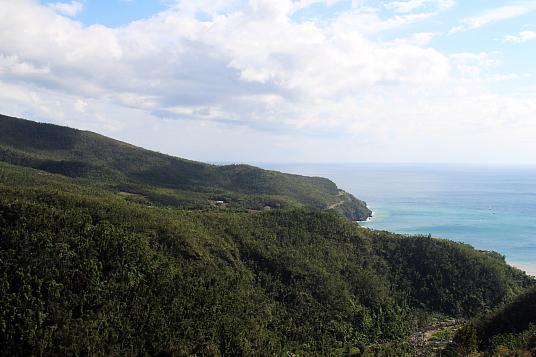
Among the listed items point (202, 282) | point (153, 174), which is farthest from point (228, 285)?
point (153, 174)

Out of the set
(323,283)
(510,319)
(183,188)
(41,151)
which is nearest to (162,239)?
(323,283)

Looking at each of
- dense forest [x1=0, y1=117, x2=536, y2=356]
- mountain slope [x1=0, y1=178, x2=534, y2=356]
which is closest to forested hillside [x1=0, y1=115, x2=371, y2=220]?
dense forest [x1=0, y1=117, x2=536, y2=356]

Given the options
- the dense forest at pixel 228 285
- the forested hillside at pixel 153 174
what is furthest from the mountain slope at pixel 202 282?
the forested hillside at pixel 153 174

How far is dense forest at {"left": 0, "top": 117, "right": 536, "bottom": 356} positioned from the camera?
41656 mm

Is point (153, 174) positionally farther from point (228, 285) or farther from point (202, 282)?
point (202, 282)

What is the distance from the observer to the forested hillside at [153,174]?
400 ft

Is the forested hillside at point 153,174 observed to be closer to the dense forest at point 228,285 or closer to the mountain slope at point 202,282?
the dense forest at point 228,285

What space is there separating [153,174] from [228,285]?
109438 mm

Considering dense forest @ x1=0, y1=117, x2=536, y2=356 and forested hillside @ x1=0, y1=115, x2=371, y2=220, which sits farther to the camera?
forested hillside @ x1=0, y1=115, x2=371, y2=220

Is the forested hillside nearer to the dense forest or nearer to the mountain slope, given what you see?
the dense forest

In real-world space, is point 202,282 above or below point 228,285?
above

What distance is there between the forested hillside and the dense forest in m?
40.0

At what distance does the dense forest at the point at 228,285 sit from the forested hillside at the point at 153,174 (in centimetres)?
4000

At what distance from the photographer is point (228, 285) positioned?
56.8m
